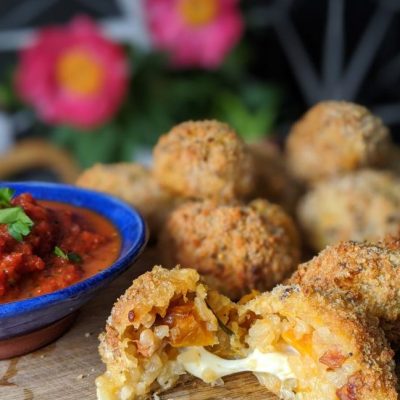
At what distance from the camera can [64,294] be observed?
132 centimetres

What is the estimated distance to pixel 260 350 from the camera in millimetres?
1343

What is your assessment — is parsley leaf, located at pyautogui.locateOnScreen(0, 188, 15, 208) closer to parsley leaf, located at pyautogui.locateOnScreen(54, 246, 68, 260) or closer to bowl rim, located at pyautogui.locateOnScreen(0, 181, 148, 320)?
parsley leaf, located at pyautogui.locateOnScreen(54, 246, 68, 260)

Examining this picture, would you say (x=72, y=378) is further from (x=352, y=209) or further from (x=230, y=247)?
(x=352, y=209)

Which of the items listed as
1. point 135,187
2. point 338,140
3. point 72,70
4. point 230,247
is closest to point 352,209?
point 338,140

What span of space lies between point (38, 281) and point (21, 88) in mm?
2432

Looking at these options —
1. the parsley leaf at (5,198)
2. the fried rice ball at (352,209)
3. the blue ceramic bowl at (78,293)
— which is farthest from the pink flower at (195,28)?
the parsley leaf at (5,198)

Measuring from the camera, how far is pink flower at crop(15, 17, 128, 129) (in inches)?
138

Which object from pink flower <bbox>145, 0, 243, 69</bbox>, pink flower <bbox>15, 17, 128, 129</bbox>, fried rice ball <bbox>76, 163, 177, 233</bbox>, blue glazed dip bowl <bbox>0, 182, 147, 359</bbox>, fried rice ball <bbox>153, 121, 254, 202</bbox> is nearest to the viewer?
blue glazed dip bowl <bbox>0, 182, 147, 359</bbox>

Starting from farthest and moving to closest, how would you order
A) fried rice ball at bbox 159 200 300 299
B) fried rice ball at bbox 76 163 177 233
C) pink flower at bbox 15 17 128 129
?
1. pink flower at bbox 15 17 128 129
2. fried rice ball at bbox 76 163 177 233
3. fried rice ball at bbox 159 200 300 299

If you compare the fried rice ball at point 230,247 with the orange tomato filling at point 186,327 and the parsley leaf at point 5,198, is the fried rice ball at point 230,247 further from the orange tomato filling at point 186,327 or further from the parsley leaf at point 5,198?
the parsley leaf at point 5,198

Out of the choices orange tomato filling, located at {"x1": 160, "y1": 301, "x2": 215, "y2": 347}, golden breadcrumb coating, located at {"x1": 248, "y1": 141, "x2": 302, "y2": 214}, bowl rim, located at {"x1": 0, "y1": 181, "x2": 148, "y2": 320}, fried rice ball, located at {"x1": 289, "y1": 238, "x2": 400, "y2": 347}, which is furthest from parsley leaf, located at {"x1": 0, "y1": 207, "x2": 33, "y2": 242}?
golden breadcrumb coating, located at {"x1": 248, "y1": 141, "x2": 302, "y2": 214}

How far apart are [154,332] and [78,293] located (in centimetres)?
17

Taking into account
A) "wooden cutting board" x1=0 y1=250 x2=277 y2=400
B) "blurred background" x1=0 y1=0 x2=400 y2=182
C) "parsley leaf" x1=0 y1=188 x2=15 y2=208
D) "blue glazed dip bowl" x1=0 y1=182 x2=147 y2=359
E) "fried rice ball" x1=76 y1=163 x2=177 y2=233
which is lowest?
"blurred background" x1=0 y1=0 x2=400 y2=182

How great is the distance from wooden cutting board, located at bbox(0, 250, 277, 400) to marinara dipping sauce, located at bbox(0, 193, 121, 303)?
0.18m
